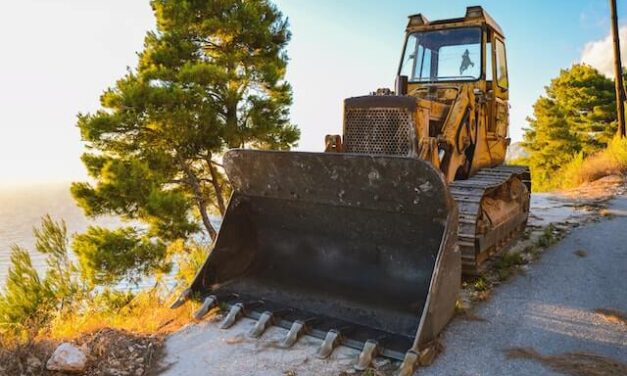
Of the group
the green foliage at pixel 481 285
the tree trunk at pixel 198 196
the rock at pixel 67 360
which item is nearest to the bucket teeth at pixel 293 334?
the rock at pixel 67 360

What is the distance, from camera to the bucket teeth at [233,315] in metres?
4.87

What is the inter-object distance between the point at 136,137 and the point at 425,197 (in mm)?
11916

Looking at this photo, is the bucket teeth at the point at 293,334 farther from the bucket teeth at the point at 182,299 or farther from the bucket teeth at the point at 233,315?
the bucket teeth at the point at 182,299

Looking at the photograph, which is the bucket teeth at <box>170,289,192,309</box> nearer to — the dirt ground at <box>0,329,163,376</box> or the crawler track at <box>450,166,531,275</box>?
the dirt ground at <box>0,329,163,376</box>

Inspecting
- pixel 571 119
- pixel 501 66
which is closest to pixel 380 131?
pixel 501 66

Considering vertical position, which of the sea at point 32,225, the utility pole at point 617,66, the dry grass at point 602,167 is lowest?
the sea at point 32,225

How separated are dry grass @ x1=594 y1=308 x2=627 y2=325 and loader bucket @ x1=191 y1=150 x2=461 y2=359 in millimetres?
1625

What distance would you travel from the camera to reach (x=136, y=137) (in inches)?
585

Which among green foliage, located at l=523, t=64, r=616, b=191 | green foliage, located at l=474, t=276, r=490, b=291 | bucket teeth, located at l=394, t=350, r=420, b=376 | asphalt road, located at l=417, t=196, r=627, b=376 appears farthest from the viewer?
green foliage, located at l=523, t=64, r=616, b=191

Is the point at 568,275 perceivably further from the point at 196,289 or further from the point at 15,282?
the point at 15,282

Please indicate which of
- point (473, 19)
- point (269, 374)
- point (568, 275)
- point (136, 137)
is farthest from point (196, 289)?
point (136, 137)

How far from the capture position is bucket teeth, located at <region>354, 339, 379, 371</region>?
13.2 ft

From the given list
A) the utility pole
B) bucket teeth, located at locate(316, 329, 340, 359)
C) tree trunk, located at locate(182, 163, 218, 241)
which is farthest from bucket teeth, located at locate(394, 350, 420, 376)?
the utility pole

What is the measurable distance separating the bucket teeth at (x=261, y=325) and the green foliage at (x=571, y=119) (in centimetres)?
2579
